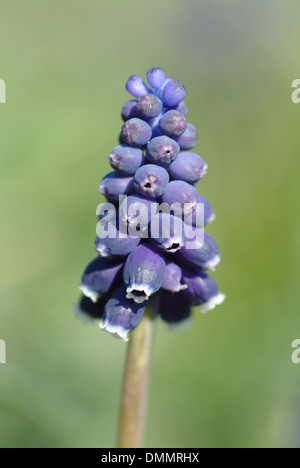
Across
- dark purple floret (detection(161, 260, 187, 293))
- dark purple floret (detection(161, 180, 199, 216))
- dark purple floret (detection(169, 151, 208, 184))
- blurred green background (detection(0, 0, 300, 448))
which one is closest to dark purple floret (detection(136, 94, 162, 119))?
dark purple floret (detection(169, 151, 208, 184))

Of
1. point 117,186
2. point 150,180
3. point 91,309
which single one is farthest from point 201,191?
point 150,180

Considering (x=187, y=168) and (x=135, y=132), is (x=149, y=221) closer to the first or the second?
(x=187, y=168)

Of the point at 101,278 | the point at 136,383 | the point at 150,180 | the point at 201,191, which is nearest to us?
the point at 150,180

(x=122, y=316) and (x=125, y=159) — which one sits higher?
(x=125, y=159)
